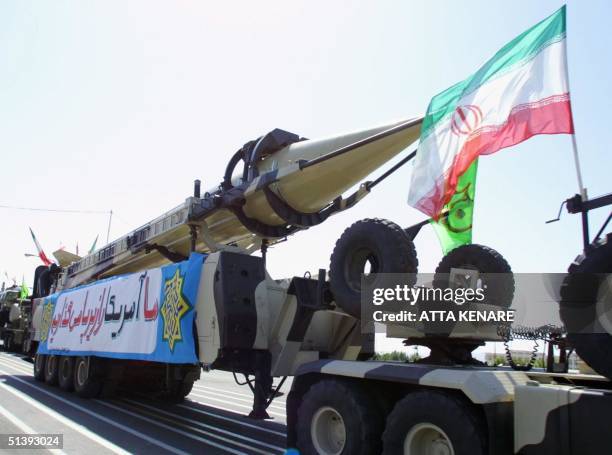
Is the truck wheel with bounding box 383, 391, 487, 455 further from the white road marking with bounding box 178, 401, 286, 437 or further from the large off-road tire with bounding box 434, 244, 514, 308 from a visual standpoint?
the white road marking with bounding box 178, 401, 286, 437

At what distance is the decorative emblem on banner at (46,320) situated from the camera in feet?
44.8

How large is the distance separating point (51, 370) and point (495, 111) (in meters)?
12.4

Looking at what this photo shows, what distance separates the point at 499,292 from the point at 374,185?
10.3 ft

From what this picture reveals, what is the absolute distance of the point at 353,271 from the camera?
5926mm

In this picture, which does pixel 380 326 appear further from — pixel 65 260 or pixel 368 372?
pixel 65 260

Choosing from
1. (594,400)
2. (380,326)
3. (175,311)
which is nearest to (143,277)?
(175,311)

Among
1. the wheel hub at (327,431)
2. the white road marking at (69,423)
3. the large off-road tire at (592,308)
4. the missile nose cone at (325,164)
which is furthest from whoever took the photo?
the missile nose cone at (325,164)

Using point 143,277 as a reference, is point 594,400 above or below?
below

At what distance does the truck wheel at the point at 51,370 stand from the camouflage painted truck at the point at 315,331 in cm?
12

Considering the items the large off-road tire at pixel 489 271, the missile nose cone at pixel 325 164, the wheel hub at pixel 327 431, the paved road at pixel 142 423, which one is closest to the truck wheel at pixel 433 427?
the wheel hub at pixel 327 431

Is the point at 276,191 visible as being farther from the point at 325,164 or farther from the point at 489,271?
the point at 489,271

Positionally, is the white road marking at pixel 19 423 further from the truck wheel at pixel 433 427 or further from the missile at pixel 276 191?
the truck wheel at pixel 433 427

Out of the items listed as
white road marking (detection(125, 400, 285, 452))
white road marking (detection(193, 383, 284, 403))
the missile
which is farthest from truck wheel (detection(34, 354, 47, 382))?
the missile

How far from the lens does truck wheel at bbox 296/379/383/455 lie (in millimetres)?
4797
